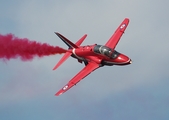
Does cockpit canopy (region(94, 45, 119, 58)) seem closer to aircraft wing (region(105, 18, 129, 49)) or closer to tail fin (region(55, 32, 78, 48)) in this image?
aircraft wing (region(105, 18, 129, 49))

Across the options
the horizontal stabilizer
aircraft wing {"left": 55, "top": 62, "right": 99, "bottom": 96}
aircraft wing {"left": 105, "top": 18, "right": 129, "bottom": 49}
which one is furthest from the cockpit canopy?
the horizontal stabilizer

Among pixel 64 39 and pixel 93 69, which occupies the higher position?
pixel 64 39

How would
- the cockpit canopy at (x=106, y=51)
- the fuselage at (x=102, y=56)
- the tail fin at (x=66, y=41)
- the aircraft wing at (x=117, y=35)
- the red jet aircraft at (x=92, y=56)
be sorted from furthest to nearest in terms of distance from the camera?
the tail fin at (x=66, y=41), the aircraft wing at (x=117, y=35), the cockpit canopy at (x=106, y=51), the fuselage at (x=102, y=56), the red jet aircraft at (x=92, y=56)

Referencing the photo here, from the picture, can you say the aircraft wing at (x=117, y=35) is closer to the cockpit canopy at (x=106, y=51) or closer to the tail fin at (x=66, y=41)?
the cockpit canopy at (x=106, y=51)

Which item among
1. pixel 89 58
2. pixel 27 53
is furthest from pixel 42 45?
pixel 89 58

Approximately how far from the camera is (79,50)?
354 feet

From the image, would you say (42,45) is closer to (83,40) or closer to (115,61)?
(83,40)

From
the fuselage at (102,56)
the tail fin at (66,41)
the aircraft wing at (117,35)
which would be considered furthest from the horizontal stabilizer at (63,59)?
the aircraft wing at (117,35)

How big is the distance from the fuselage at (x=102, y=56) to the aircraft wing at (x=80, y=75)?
3.24 ft

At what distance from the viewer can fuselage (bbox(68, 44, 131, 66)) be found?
103 m

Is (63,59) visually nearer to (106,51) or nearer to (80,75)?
(80,75)

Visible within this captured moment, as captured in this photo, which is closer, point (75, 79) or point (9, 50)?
point (75, 79)

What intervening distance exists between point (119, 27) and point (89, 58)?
1059cm

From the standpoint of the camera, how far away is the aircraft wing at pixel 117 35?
10812 centimetres
